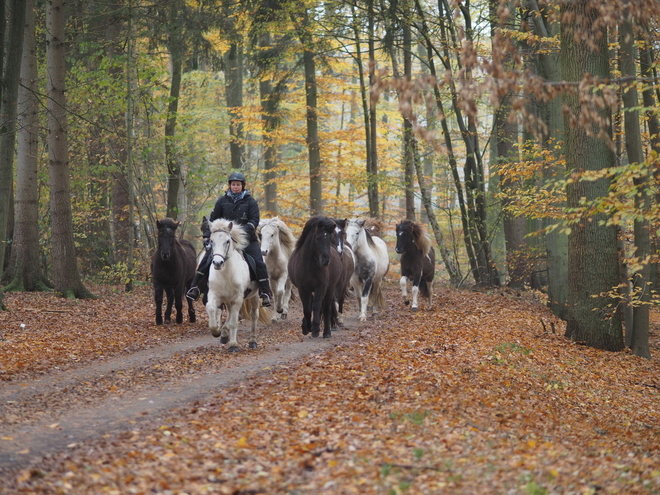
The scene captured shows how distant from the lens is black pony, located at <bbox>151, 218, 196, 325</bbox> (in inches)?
534

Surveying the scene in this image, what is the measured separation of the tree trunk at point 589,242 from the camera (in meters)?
11.7

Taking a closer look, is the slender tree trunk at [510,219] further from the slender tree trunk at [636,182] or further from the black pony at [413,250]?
the slender tree trunk at [636,182]

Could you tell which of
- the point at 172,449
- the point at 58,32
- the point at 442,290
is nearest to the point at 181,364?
the point at 172,449

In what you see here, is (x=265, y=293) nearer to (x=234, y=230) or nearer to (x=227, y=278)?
(x=227, y=278)

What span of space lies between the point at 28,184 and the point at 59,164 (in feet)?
4.00

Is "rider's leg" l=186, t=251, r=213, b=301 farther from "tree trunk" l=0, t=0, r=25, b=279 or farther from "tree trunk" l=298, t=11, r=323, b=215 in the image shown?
"tree trunk" l=298, t=11, r=323, b=215

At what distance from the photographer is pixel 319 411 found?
691 centimetres

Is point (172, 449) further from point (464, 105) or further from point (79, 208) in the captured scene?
point (79, 208)

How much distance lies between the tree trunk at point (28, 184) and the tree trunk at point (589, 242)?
12.7m

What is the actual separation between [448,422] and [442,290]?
16.1m

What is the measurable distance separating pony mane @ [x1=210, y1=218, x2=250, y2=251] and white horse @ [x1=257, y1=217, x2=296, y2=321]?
9.54ft

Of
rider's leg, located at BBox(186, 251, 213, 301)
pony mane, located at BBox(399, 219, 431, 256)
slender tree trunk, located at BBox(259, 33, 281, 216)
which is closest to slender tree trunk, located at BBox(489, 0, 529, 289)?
pony mane, located at BBox(399, 219, 431, 256)

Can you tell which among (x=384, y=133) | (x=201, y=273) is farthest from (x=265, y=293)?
(x=384, y=133)

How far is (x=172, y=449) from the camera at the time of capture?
5.46 meters
